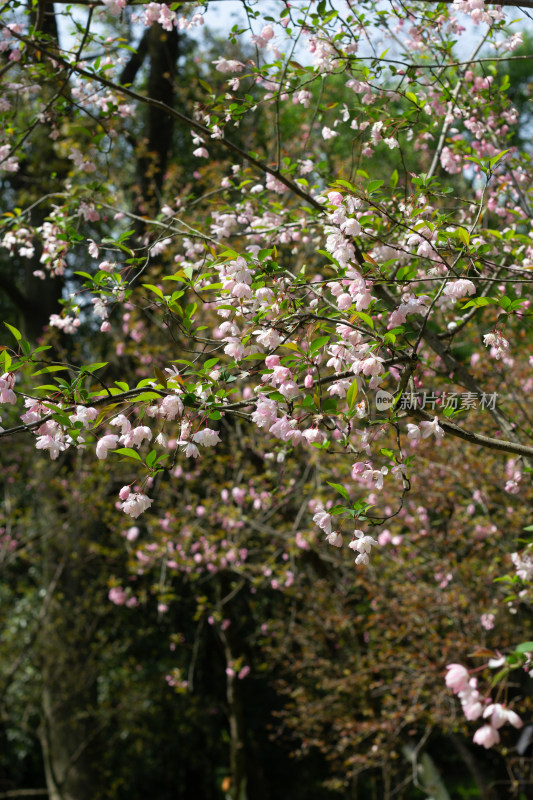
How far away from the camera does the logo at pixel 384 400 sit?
2011 mm

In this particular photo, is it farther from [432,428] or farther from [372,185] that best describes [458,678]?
[372,185]

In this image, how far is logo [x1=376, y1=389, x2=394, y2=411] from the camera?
2.01 metres

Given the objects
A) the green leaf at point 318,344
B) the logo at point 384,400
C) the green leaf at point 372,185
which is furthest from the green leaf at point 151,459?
the green leaf at point 372,185

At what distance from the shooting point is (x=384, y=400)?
2113 mm

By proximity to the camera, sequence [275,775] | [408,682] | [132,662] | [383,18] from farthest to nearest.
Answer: [275,775], [132,662], [408,682], [383,18]

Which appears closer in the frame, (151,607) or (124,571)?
(124,571)

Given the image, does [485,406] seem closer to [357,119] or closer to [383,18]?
[357,119]

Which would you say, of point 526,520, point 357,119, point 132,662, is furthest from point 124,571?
point 357,119

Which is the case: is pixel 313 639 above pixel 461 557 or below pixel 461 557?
below

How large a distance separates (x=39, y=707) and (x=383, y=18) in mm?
5938

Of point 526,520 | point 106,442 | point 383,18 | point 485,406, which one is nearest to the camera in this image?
point 106,442

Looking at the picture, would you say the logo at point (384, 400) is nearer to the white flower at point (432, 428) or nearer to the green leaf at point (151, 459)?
the white flower at point (432, 428)

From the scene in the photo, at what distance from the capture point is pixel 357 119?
3.39m

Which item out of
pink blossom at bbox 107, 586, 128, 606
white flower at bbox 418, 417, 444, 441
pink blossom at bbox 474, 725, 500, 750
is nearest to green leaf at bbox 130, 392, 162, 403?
white flower at bbox 418, 417, 444, 441
